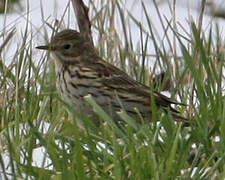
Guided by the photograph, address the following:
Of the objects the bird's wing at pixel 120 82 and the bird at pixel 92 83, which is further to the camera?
the bird's wing at pixel 120 82

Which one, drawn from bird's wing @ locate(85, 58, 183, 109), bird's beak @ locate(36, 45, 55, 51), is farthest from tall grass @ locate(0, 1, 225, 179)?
bird's wing @ locate(85, 58, 183, 109)

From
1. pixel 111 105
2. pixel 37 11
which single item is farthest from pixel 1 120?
pixel 37 11

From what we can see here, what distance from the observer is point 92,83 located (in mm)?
5695

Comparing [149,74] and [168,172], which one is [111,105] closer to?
[149,74]

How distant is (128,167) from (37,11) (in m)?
4.69

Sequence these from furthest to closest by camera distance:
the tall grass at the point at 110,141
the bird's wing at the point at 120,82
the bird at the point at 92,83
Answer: the bird's wing at the point at 120,82 < the bird at the point at 92,83 < the tall grass at the point at 110,141

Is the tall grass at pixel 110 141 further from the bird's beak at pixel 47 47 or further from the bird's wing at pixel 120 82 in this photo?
the bird's wing at pixel 120 82

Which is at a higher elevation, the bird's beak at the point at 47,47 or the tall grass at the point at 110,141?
the bird's beak at the point at 47,47

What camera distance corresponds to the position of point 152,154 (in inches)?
145

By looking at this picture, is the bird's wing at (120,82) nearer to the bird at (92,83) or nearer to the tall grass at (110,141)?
the bird at (92,83)

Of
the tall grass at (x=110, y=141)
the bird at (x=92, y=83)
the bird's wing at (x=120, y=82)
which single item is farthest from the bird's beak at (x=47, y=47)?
the bird's wing at (x=120, y=82)

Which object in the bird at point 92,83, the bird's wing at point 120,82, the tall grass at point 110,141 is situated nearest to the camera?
the tall grass at point 110,141

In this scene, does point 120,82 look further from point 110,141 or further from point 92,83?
point 110,141

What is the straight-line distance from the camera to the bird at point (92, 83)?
5520mm
